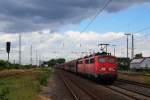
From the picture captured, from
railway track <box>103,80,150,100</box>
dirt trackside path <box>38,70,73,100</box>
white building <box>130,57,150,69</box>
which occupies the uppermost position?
white building <box>130,57,150,69</box>

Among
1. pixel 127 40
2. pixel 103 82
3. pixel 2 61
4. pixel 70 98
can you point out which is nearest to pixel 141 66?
pixel 127 40

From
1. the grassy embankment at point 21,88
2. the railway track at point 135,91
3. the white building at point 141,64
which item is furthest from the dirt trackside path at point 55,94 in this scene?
the white building at point 141,64

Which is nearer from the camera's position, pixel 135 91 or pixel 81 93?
pixel 81 93

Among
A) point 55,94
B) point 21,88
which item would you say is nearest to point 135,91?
point 55,94

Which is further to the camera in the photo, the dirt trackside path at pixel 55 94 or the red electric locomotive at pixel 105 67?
the red electric locomotive at pixel 105 67

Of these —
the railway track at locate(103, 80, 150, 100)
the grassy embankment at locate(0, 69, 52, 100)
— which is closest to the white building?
the grassy embankment at locate(0, 69, 52, 100)

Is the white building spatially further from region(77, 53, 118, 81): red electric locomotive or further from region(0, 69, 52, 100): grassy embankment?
region(77, 53, 118, 81): red electric locomotive

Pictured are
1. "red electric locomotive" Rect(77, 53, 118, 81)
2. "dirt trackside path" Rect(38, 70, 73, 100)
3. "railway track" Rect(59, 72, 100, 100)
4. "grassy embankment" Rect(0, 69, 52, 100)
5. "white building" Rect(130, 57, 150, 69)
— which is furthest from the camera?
"white building" Rect(130, 57, 150, 69)

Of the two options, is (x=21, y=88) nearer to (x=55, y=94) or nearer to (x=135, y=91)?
(x=55, y=94)

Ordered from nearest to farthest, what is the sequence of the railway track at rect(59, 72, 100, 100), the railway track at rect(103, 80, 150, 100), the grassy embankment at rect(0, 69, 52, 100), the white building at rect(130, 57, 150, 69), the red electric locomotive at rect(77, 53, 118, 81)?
the grassy embankment at rect(0, 69, 52, 100) < the railway track at rect(59, 72, 100, 100) < the railway track at rect(103, 80, 150, 100) < the red electric locomotive at rect(77, 53, 118, 81) < the white building at rect(130, 57, 150, 69)

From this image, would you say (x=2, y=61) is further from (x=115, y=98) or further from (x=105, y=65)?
(x=115, y=98)

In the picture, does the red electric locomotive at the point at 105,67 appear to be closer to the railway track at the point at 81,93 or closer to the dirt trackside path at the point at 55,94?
the railway track at the point at 81,93

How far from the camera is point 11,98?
22734 mm

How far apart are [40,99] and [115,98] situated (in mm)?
4856
